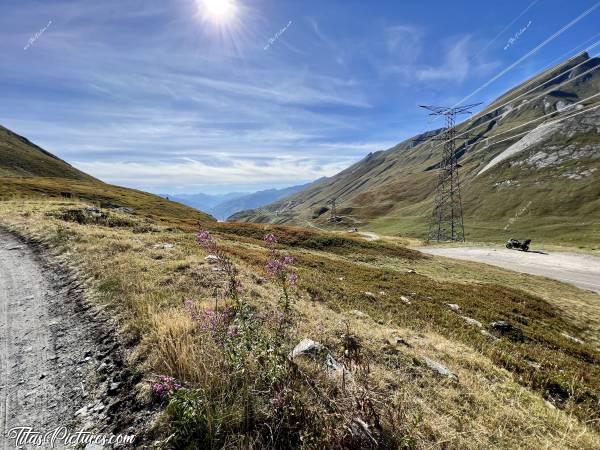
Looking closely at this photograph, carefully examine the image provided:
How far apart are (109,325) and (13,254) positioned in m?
11.1

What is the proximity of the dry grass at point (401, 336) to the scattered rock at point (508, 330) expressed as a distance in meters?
0.64

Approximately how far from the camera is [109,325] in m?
7.41

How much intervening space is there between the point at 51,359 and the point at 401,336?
9.64 metres

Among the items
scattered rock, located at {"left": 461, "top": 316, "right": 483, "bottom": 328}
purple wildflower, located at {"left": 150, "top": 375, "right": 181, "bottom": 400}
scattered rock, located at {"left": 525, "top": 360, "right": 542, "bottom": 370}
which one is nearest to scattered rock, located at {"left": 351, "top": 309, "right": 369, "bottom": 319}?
scattered rock, located at {"left": 525, "top": 360, "right": 542, "bottom": 370}

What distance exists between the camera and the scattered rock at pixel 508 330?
15.7m

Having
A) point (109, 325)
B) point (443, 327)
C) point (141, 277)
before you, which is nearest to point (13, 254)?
point (141, 277)

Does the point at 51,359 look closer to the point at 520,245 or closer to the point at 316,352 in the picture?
the point at 316,352

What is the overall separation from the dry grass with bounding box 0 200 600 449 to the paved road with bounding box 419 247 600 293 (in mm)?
11505

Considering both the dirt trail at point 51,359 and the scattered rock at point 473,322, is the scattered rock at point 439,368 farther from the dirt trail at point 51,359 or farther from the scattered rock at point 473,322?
the scattered rock at point 473,322

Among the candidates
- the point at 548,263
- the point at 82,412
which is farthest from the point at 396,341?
the point at 548,263

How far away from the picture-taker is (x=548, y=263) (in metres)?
38.9

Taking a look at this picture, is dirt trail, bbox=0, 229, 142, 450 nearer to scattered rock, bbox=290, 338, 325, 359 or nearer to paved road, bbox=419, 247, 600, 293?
scattered rock, bbox=290, 338, 325, 359

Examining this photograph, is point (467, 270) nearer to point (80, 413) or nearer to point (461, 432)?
point (461, 432)

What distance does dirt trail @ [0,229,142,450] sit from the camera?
486cm
